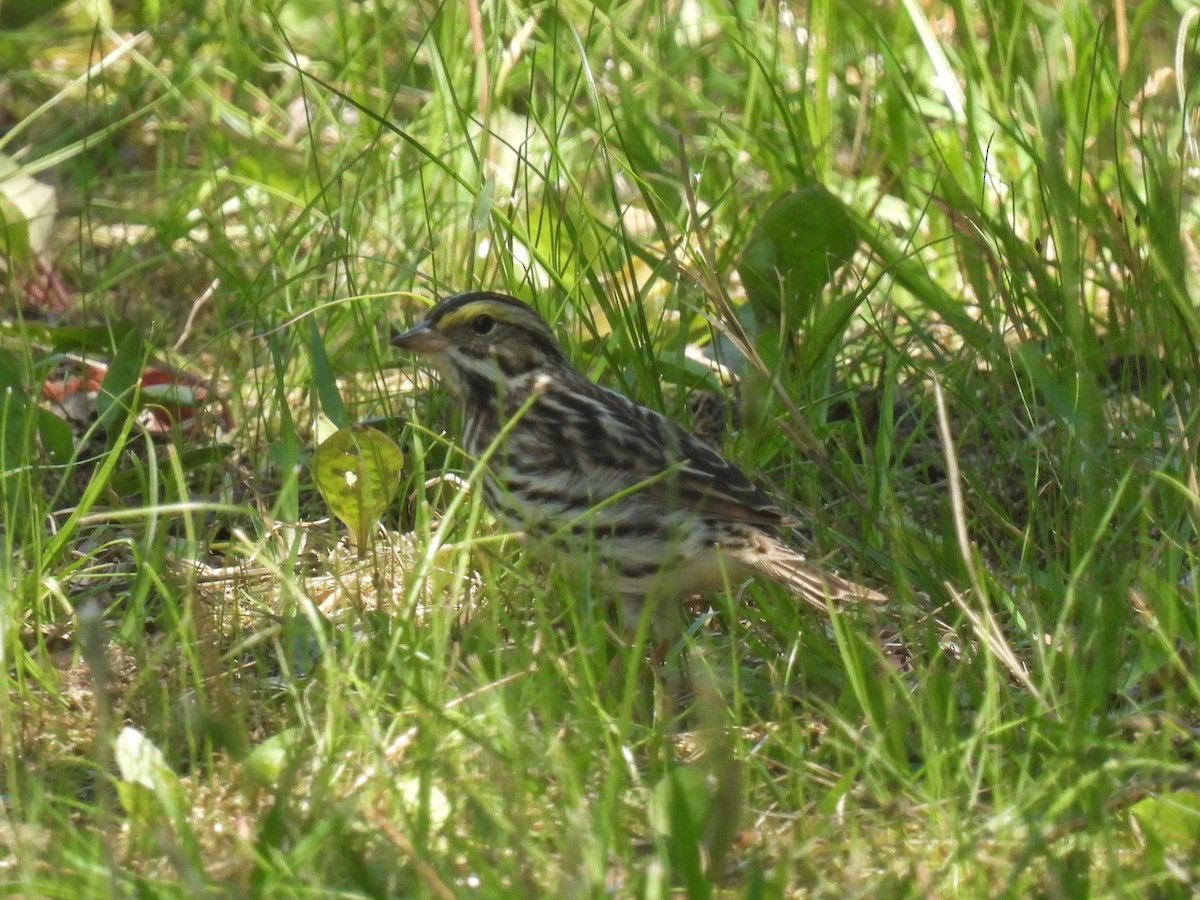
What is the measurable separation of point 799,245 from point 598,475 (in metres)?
1.15

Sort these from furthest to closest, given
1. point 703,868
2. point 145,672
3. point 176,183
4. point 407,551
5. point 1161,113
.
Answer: point 176,183, point 1161,113, point 407,551, point 145,672, point 703,868

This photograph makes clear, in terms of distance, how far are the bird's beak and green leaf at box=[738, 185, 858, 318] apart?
96 centimetres

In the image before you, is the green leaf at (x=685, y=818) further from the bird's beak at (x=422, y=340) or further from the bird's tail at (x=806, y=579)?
Result: the bird's beak at (x=422, y=340)

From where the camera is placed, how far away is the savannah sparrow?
418 centimetres

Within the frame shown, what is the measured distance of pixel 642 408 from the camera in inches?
182

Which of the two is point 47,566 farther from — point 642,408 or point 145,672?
point 642,408

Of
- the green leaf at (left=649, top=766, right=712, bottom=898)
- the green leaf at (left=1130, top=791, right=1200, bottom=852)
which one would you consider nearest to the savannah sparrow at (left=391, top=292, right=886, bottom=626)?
the green leaf at (left=649, top=766, right=712, bottom=898)

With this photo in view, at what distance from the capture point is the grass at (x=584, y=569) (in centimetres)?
304

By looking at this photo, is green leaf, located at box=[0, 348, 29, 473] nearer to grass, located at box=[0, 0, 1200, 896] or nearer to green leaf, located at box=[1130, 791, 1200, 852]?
grass, located at box=[0, 0, 1200, 896]

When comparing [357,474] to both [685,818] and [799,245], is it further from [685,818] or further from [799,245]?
[685,818]

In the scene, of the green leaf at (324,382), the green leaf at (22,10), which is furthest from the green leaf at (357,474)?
the green leaf at (22,10)

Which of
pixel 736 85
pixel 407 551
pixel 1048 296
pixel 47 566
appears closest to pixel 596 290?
pixel 407 551

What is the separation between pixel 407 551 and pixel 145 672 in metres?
1.13

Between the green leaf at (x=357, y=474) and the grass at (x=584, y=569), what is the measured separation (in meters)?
0.10
